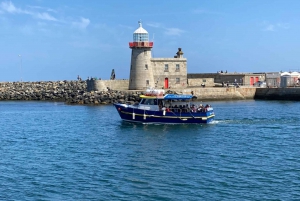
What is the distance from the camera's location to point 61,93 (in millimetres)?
59094

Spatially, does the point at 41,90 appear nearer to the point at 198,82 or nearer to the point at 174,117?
the point at 198,82

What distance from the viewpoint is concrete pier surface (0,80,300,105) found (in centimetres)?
5078

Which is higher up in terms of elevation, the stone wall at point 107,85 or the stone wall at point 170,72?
the stone wall at point 170,72

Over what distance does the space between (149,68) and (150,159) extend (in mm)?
29497

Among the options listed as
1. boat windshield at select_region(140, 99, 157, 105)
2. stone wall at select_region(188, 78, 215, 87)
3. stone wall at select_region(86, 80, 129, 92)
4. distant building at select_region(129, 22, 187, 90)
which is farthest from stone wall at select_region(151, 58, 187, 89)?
boat windshield at select_region(140, 99, 157, 105)

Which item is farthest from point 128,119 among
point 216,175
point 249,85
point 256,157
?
point 249,85

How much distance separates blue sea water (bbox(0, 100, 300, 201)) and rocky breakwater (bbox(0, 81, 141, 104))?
12.6 meters

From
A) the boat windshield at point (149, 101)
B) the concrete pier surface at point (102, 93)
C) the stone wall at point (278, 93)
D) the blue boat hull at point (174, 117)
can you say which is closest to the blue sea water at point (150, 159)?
the blue boat hull at point (174, 117)

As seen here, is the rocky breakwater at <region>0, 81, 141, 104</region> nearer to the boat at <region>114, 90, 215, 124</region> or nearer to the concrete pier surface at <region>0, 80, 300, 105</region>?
the concrete pier surface at <region>0, 80, 300, 105</region>

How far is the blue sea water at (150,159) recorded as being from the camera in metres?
17.6

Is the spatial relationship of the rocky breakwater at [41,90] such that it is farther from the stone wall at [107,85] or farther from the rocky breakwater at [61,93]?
the stone wall at [107,85]

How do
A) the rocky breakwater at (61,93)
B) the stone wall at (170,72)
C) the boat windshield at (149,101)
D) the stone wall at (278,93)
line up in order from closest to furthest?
1. the boat windshield at (149,101)
2. the rocky breakwater at (61,93)
3. the stone wall at (170,72)
4. the stone wall at (278,93)

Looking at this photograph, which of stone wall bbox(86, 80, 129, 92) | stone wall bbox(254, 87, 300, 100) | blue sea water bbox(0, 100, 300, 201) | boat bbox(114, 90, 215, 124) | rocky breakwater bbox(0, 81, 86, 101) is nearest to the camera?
blue sea water bbox(0, 100, 300, 201)

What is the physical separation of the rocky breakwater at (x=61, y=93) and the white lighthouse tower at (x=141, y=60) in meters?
1.89
